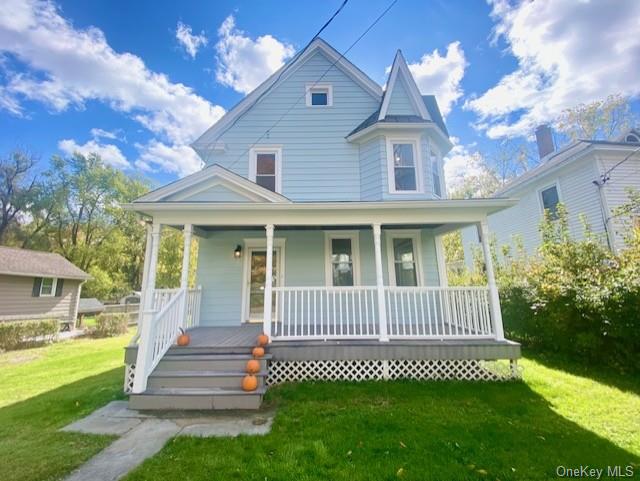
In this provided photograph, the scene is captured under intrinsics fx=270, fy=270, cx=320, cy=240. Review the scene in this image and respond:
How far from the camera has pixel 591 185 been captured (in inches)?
379

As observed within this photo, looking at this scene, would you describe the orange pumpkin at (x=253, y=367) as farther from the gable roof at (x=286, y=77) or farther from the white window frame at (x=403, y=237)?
the gable roof at (x=286, y=77)

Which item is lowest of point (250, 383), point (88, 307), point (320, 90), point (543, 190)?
point (250, 383)

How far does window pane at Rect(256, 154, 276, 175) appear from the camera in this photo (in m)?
8.48

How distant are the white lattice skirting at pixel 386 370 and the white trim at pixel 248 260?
258 cm

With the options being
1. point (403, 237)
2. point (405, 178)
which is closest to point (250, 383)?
point (403, 237)

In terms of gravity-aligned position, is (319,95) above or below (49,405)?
above

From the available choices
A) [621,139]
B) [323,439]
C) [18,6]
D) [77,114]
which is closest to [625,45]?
[621,139]

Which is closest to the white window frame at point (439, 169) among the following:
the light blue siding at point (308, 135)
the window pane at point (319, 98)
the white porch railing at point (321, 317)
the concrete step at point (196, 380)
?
the light blue siding at point (308, 135)

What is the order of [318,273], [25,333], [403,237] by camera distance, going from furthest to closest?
[25,333]
[403,237]
[318,273]

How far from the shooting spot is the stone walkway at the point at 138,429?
2833mm

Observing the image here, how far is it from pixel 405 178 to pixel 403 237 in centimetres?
173

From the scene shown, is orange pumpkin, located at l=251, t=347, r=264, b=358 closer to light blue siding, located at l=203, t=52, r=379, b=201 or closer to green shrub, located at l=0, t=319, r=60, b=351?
light blue siding, located at l=203, t=52, r=379, b=201

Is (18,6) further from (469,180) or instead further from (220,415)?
(469,180)

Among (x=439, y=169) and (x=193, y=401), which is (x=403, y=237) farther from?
(x=193, y=401)
